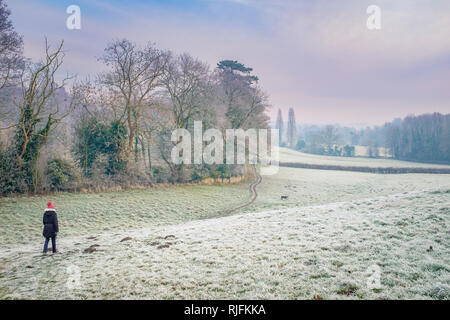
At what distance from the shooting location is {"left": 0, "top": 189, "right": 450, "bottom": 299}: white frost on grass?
5332mm

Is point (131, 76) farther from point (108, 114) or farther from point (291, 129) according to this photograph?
point (291, 129)

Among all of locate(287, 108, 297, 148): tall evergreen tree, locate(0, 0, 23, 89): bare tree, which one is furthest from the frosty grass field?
locate(287, 108, 297, 148): tall evergreen tree

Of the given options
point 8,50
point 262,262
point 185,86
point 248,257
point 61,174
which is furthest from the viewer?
point 185,86

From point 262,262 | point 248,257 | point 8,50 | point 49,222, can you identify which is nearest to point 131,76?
point 8,50

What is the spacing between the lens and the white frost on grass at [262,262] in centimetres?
533

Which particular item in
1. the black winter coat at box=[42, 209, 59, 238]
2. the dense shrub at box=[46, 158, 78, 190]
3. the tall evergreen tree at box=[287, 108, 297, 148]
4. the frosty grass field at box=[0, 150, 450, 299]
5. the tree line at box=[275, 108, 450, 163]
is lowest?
the frosty grass field at box=[0, 150, 450, 299]

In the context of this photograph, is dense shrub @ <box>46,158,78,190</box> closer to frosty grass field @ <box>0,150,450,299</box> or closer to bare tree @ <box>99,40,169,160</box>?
frosty grass field @ <box>0,150,450,299</box>

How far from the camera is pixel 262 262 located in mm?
6914

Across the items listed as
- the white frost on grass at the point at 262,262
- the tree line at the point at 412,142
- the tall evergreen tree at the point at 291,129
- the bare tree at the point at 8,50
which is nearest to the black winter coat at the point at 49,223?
the white frost on grass at the point at 262,262

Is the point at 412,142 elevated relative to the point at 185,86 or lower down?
lower down

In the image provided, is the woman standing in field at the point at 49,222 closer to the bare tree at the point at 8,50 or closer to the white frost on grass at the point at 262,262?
the white frost on grass at the point at 262,262

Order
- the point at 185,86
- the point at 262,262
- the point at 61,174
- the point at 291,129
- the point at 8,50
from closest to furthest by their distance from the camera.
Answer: the point at 262,262 → the point at 8,50 → the point at 61,174 → the point at 185,86 → the point at 291,129

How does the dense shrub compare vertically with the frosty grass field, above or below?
above
